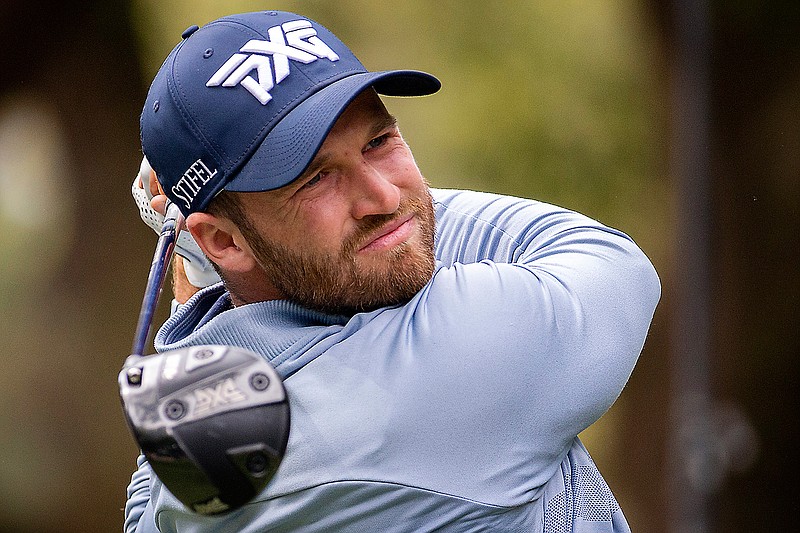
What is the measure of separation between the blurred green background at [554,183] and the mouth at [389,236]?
252cm

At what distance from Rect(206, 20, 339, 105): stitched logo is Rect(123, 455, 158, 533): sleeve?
0.54 metres

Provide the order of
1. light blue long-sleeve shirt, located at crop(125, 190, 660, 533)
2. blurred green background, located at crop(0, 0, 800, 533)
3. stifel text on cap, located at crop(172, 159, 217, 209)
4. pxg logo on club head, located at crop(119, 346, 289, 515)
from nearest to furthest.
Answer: pxg logo on club head, located at crop(119, 346, 289, 515), light blue long-sleeve shirt, located at crop(125, 190, 660, 533), stifel text on cap, located at crop(172, 159, 217, 209), blurred green background, located at crop(0, 0, 800, 533)

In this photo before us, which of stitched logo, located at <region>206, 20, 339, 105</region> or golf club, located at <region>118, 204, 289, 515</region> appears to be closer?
golf club, located at <region>118, 204, 289, 515</region>

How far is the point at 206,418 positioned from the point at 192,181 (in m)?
0.38

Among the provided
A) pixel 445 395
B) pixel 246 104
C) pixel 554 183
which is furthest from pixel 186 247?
pixel 554 183

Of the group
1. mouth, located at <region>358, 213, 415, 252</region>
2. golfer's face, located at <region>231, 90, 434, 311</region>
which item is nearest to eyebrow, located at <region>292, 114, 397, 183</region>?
golfer's face, located at <region>231, 90, 434, 311</region>

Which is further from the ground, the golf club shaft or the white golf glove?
the golf club shaft

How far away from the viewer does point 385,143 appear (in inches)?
53.3

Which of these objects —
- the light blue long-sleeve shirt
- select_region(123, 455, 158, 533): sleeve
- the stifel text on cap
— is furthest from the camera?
select_region(123, 455, 158, 533): sleeve

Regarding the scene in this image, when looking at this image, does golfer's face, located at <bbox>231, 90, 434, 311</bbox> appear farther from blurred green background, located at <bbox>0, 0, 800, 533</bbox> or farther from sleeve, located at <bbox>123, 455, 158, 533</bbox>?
blurred green background, located at <bbox>0, 0, 800, 533</bbox>

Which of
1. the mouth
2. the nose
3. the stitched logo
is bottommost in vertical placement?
the mouth

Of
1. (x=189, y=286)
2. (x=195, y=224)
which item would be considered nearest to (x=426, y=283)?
(x=195, y=224)

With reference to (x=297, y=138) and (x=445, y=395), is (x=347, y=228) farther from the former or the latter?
(x=445, y=395)

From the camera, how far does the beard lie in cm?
129
